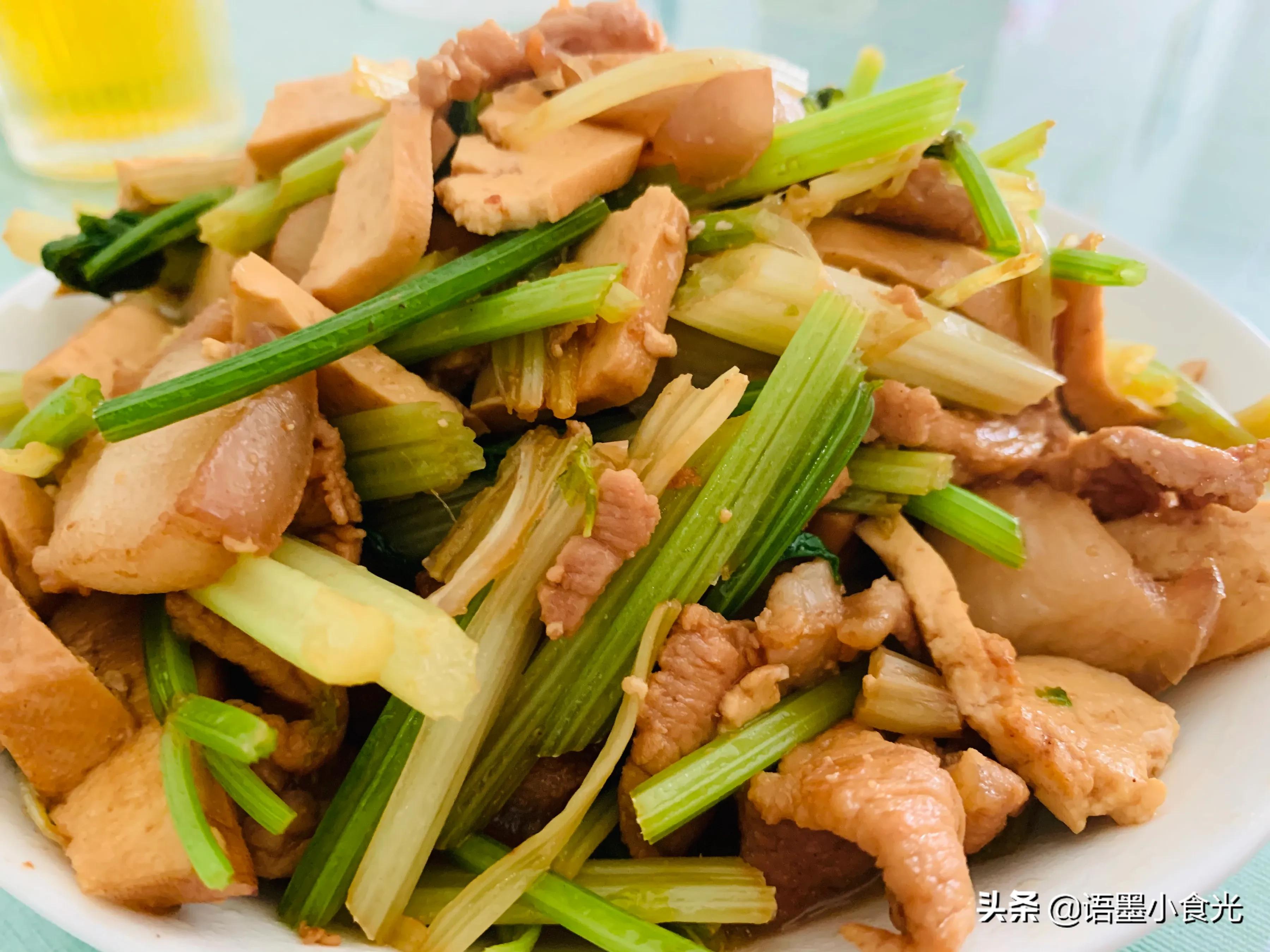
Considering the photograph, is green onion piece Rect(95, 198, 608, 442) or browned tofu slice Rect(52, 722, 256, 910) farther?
green onion piece Rect(95, 198, 608, 442)

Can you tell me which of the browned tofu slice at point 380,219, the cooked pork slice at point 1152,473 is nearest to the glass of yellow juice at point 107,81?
the browned tofu slice at point 380,219

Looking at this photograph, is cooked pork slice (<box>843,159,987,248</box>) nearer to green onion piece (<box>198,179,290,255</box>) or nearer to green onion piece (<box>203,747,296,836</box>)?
green onion piece (<box>198,179,290,255</box>)

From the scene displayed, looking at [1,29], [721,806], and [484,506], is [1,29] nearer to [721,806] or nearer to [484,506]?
[484,506]

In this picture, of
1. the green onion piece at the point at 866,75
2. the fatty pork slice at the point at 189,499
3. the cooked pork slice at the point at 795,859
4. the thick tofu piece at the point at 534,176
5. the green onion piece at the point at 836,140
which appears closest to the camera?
the fatty pork slice at the point at 189,499

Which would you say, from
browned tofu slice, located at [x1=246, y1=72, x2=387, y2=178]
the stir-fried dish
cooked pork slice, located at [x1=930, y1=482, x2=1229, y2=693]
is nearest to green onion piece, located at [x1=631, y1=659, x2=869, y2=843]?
the stir-fried dish

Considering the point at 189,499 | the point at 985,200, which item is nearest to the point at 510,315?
the point at 189,499

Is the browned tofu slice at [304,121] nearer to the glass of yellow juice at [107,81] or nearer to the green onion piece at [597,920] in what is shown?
the green onion piece at [597,920]

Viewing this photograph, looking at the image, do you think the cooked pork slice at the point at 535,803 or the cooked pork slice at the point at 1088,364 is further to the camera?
the cooked pork slice at the point at 1088,364
